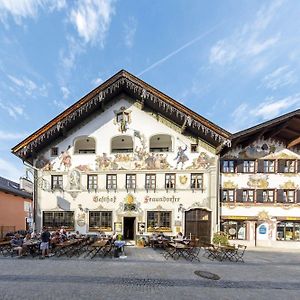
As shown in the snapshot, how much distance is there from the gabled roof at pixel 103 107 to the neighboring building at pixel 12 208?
7190 millimetres

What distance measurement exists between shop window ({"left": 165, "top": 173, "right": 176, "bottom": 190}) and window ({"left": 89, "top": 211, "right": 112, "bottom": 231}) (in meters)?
4.84

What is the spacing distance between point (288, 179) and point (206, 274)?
13.9 m

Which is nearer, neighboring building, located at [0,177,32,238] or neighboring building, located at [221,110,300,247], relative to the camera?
neighboring building, located at [221,110,300,247]

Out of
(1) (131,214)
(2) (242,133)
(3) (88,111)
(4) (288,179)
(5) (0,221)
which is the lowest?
(5) (0,221)

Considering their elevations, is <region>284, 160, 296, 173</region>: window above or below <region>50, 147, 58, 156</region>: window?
below

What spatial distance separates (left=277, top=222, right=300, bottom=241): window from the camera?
20250 mm

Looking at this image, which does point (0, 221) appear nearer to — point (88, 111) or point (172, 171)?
point (88, 111)

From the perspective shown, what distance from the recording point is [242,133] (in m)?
19.3

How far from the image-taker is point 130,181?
1962cm

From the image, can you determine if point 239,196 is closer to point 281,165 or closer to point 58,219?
point 281,165

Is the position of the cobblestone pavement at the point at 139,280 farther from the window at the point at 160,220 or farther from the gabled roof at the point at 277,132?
the gabled roof at the point at 277,132

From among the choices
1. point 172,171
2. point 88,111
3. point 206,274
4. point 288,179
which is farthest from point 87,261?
point 288,179

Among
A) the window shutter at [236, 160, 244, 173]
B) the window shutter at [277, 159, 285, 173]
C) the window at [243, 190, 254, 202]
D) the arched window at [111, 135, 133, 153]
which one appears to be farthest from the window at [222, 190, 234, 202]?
the arched window at [111, 135, 133, 153]

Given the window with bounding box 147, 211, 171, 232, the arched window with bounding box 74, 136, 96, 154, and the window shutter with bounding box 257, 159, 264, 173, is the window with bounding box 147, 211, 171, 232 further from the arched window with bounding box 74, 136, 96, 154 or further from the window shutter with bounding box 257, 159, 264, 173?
the window shutter with bounding box 257, 159, 264, 173
